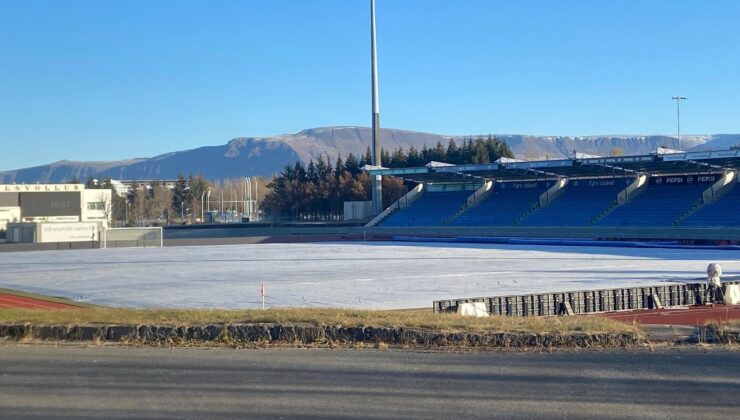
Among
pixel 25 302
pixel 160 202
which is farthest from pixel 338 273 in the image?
pixel 160 202

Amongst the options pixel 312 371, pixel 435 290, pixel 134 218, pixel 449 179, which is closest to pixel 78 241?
pixel 449 179

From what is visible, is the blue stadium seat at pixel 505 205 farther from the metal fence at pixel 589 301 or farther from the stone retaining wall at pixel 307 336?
the stone retaining wall at pixel 307 336

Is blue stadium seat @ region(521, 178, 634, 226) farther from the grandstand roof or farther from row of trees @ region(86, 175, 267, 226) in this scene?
row of trees @ region(86, 175, 267, 226)

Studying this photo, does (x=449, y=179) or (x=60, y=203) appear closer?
(x=449, y=179)

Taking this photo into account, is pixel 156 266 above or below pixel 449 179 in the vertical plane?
below

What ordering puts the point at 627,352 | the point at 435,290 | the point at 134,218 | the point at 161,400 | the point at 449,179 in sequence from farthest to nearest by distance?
1. the point at 134,218
2. the point at 449,179
3. the point at 435,290
4. the point at 627,352
5. the point at 161,400

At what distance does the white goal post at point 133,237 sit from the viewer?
68562mm

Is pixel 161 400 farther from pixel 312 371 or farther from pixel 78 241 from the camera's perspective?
pixel 78 241

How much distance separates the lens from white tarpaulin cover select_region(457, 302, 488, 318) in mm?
21312

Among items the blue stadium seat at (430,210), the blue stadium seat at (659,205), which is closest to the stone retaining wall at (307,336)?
the blue stadium seat at (659,205)

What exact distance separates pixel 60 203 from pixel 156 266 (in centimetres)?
5180

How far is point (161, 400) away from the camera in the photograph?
364 inches

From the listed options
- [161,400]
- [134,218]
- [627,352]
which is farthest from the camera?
[134,218]

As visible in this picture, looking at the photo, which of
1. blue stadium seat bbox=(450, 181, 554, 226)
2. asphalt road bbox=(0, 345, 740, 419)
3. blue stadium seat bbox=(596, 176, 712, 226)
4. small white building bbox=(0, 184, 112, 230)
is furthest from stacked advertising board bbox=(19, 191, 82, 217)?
asphalt road bbox=(0, 345, 740, 419)
